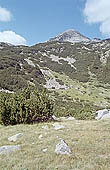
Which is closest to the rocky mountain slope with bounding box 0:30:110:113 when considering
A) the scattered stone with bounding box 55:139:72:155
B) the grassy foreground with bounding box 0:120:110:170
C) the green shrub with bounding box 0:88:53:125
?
the green shrub with bounding box 0:88:53:125

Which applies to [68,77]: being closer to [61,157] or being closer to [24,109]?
[24,109]

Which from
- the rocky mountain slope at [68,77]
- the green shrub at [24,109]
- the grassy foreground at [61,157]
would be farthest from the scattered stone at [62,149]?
the rocky mountain slope at [68,77]

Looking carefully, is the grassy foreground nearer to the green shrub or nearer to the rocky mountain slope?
the green shrub

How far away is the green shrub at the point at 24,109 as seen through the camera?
27.0 metres

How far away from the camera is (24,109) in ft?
91.0

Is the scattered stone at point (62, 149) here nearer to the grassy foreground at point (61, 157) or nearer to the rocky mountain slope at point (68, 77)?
the grassy foreground at point (61, 157)

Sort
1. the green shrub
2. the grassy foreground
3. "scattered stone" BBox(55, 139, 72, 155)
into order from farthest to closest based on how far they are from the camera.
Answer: the green shrub < "scattered stone" BBox(55, 139, 72, 155) < the grassy foreground

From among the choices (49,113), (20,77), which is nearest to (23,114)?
(49,113)

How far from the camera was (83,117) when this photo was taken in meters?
40.0

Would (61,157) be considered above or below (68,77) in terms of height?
below

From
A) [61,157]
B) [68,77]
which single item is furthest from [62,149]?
[68,77]

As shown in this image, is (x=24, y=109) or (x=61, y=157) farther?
(x=24, y=109)

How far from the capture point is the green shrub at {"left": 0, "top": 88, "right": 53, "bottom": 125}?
26969 mm

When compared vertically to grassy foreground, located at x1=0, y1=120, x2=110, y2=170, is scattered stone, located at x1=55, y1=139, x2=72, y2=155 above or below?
above
